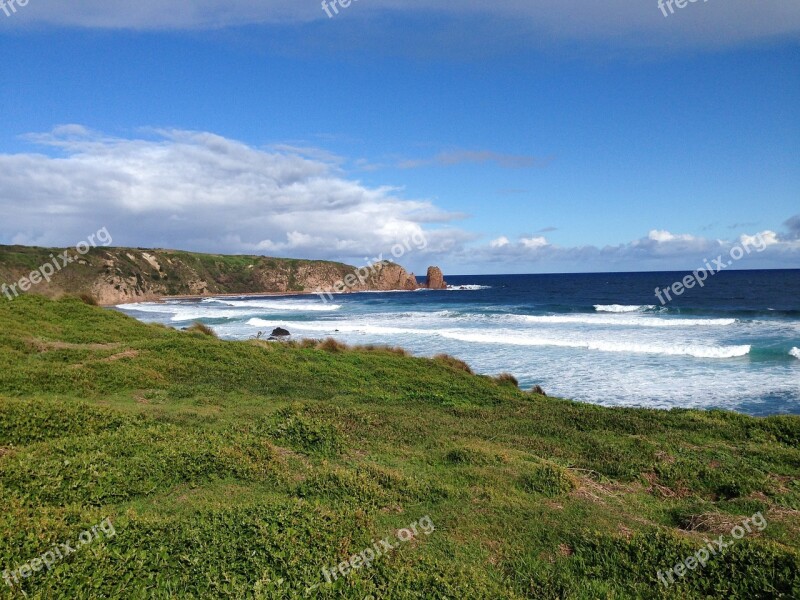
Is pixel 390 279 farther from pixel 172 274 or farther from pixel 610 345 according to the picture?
pixel 610 345

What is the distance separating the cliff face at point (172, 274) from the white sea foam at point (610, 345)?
4292cm

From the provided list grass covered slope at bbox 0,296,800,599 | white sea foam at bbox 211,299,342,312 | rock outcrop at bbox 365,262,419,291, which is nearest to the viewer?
grass covered slope at bbox 0,296,800,599

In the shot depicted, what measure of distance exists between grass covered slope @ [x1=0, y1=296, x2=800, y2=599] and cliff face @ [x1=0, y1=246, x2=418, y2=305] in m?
52.1

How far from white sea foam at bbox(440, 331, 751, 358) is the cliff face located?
42.9 m

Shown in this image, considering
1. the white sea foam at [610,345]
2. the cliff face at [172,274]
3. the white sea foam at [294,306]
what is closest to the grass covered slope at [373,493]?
A: the white sea foam at [610,345]

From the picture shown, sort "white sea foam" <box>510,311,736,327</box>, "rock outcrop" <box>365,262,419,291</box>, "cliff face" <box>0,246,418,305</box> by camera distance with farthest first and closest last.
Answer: "rock outcrop" <box>365,262,419,291</box>
"cliff face" <box>0,246,418,305</box>
"white sea foam" <box>510,311,736,327</box>

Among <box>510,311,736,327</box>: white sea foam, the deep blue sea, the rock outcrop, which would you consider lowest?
the deep blue sea

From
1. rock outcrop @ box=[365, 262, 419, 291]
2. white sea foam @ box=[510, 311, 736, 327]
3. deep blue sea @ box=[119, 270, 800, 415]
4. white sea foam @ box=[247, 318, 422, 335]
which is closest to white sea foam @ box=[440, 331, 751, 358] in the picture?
deep blue sea @ box=[119, 270, 800, 415]

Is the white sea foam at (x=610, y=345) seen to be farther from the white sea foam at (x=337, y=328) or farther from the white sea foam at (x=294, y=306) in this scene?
the white sea foam at (x=294, y=306)

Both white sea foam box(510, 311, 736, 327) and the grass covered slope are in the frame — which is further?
white sea foam box(510, 311, 736, 327)

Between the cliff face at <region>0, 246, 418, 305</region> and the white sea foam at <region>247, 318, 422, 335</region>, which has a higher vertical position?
the cliff face at <region>0, 246, 418, 305</region>

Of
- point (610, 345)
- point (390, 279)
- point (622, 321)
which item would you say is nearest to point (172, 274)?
point (390, 279)

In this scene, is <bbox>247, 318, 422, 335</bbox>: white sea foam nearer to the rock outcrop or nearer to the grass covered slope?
the grass covered slope

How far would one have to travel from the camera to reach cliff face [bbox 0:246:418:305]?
83625 mm
